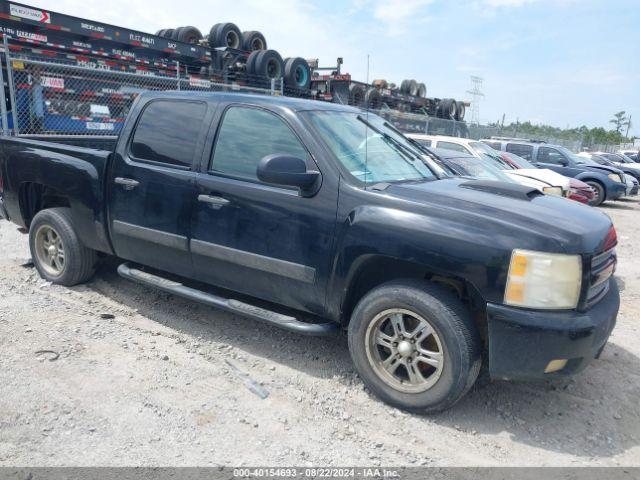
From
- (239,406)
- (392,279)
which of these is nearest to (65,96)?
(239,406)

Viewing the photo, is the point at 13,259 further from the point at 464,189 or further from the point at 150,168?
the point at 464,189

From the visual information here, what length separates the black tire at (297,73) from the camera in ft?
48.1

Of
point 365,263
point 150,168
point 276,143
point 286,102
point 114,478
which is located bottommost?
point 114,478

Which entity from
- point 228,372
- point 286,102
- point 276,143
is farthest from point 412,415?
point 286,102

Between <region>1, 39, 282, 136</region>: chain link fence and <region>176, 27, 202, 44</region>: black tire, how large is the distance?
3209mm

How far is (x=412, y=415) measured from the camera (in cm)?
309

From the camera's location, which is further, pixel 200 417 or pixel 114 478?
pixel 200 417

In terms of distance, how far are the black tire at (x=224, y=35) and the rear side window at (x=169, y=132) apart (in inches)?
417

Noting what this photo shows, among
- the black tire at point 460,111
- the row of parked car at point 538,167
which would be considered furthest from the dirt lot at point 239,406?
the black tire at point 460,111

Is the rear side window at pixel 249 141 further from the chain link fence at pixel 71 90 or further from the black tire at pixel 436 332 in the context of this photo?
the chain link fence at pixel 71 90

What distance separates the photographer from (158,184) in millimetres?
3916

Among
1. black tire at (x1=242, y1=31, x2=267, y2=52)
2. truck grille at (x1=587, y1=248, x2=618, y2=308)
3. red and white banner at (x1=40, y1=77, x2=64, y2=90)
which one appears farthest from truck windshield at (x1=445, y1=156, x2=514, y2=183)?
black tire at (x1=242, y1=31, x2=267, y2=52)

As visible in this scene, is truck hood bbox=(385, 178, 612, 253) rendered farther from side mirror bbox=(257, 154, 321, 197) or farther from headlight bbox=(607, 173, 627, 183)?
headlight bbox=(607, 173, 627, 183)

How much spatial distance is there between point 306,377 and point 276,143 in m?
1.62
